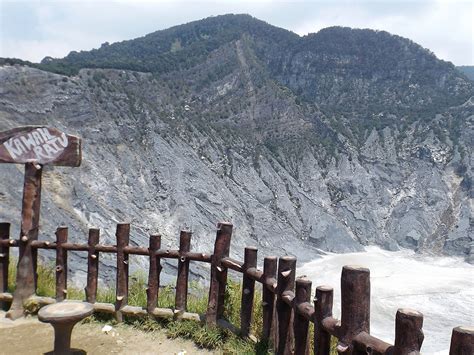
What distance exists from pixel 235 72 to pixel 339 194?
13.9 meters

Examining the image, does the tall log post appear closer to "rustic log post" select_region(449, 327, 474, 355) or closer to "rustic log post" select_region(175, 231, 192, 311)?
"rustic log post" select_region(175, 231, 192, 311)

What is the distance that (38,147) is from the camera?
6129 mm

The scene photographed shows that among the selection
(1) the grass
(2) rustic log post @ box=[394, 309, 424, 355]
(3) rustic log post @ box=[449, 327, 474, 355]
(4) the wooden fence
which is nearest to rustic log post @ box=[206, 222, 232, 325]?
(4) the wooden fence

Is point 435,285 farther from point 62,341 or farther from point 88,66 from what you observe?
point 88,66

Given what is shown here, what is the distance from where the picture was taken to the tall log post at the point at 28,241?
581cm

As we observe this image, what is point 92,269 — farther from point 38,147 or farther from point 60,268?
point 38,147

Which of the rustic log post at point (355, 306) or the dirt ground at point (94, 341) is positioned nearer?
the rustic log post at point (355, 306)

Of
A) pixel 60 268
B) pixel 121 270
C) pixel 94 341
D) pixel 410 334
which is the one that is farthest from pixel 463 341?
pixel 60 268

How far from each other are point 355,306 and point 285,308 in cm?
117

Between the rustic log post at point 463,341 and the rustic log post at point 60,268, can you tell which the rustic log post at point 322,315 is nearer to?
the rustic log post at point 463,341

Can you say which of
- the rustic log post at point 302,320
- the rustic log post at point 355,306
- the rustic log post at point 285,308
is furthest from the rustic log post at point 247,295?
the rustic log post at point 355,306

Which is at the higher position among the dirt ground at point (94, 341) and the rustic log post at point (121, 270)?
the rustic log post at point (121, 270)

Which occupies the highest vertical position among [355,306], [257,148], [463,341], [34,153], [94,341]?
[34,153]

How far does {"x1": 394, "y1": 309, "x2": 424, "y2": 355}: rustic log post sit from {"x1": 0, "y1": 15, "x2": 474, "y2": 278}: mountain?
15.1 meters
